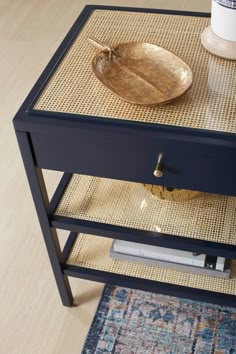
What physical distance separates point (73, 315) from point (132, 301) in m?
0.14

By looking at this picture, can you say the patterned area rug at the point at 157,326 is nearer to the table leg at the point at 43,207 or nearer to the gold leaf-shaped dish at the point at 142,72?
the table leg at the point at 43,207

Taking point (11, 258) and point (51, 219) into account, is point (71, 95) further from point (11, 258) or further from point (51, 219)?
point (11, 258)

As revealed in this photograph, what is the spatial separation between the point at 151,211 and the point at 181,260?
0.39 feet

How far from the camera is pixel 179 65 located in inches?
35.5

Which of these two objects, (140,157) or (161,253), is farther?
(161,253)

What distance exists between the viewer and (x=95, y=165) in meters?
0.86

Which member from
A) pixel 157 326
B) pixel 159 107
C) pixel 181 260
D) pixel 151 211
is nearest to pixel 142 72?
pixel 159 107

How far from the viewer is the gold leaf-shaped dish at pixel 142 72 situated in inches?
33.8

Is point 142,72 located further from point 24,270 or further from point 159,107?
point 24,270

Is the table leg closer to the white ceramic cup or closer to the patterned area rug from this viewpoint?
the patterned area rug

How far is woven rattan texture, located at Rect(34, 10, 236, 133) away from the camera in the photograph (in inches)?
32.3

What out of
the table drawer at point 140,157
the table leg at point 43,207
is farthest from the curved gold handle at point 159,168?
the table leg at point 43,207

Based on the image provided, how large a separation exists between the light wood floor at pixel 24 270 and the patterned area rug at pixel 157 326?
4 centimetres

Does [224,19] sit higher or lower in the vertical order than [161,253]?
higher
